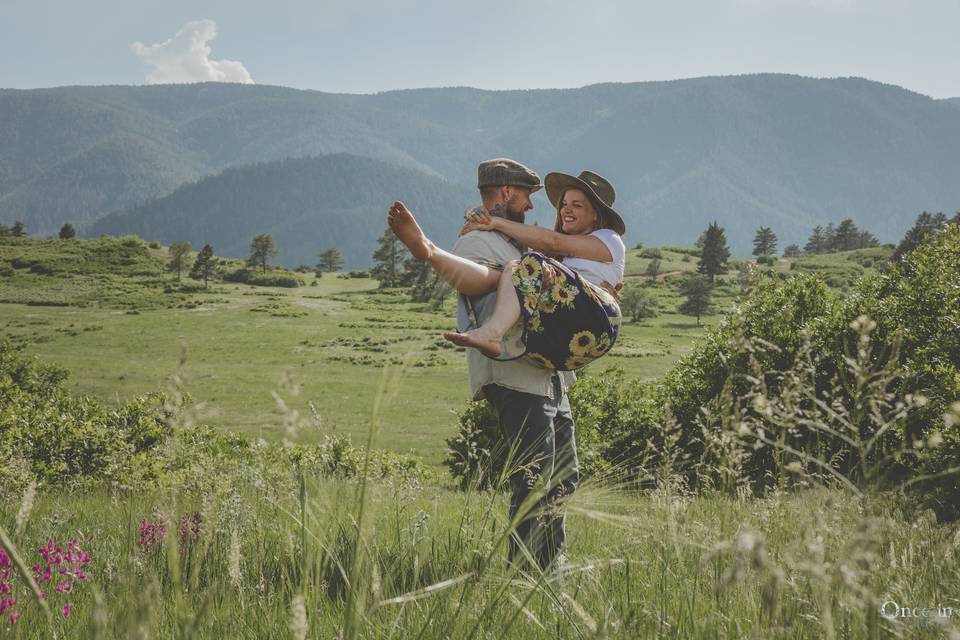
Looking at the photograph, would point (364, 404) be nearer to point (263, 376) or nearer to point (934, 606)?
point (263, 376)

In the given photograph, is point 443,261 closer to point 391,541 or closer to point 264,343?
point 391,541

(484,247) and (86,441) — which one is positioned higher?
(484,247)

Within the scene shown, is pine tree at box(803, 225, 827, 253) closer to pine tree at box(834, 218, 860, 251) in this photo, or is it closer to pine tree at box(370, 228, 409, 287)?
pine tree at box(834, 218, 860, 251)

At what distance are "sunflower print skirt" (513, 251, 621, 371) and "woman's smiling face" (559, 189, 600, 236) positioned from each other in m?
0.91

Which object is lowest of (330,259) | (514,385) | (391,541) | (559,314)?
(330,259)

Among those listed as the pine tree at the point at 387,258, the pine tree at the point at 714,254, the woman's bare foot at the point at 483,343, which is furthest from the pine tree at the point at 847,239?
the woman's bare foot at the point at 483,343

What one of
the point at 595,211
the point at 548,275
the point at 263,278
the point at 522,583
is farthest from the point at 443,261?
the point at 263,278

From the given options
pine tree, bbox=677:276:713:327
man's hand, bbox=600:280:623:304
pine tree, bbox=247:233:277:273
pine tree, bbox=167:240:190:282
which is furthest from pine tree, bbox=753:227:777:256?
man's hand, bbox=600:280:623:304

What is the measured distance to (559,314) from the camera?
334 centimetres

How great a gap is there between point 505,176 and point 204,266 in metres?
111

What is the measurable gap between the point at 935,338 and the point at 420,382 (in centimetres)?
3815

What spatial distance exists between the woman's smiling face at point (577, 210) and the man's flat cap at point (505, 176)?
1.20 ft

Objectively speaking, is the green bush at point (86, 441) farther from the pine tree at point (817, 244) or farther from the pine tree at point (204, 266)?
the pine tree at point (817, 244)

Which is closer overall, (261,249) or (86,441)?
(86,441)
